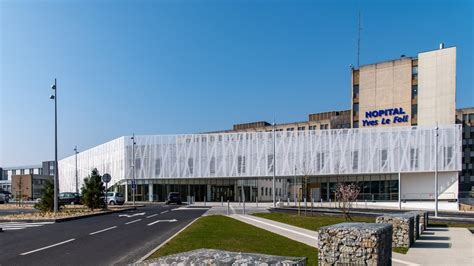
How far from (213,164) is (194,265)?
6135cm

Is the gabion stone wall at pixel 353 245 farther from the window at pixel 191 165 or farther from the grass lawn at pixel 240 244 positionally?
the window at pixel 191 165

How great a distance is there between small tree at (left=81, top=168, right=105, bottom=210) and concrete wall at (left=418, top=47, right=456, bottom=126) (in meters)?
50.4

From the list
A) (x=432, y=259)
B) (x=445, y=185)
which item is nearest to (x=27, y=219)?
(x=432, y=259)

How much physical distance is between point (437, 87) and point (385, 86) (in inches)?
310

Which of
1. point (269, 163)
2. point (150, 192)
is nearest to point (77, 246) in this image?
point (269, 163)

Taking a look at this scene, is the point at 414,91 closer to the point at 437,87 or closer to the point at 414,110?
the point at 414,110

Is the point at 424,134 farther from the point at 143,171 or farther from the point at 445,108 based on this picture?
the point at 143,171

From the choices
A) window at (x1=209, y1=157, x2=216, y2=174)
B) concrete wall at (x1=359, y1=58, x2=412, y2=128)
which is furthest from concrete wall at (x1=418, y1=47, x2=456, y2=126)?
window at (x1=209, y1=157, x2=216, y2=174)

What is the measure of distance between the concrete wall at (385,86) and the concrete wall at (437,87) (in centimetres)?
206

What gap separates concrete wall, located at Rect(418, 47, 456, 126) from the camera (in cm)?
6481

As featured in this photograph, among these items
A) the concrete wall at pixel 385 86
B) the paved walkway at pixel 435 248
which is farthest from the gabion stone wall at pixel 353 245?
the concrete wall at pixel 385 86

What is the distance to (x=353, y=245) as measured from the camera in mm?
7680

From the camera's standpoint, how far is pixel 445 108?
6488cm

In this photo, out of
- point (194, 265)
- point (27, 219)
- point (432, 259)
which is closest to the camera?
point (194, 265)
